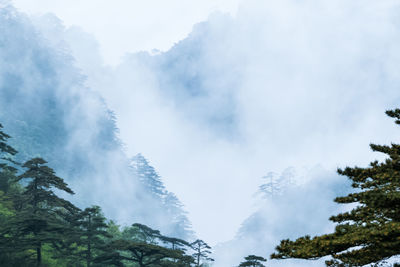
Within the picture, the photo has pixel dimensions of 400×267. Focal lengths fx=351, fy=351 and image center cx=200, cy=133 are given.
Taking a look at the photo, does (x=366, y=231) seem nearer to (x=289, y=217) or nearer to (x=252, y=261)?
(x=252, y=261)

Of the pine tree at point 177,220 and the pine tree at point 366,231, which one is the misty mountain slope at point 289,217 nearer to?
the pine tree at point 177,220

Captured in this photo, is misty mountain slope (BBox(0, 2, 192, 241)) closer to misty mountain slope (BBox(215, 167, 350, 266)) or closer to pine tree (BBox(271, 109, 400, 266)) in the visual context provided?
misty mountain slope (BBox(215, 167, 350, 266))

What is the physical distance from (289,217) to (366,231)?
304 feet

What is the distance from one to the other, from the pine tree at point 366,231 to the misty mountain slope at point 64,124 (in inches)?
3187

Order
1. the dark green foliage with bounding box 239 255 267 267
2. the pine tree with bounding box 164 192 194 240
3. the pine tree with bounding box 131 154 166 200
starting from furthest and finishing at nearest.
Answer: the pine tree with bounding box 131 154 166 200
the pine tree with bounding box 164 192 194 240
the dark green foliage with bounding box 239 255 267 267

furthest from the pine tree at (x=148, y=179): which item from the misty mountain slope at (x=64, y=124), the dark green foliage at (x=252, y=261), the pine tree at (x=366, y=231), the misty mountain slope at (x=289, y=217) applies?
the pine tree at (x=366, y=231)

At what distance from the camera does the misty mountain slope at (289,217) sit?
89750mm

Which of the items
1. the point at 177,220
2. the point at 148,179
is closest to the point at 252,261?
the point at 177,220

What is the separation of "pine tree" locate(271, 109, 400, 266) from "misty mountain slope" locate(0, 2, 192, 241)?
266 ft

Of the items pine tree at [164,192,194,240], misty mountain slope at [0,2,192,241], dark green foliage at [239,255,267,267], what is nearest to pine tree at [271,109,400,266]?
dark green foliage at [239,255,267,267]

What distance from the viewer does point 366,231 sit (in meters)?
6.38

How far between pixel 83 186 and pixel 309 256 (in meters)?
88.0

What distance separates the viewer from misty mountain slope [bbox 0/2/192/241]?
87625 mm

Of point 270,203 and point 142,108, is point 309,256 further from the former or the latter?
point 142,108
